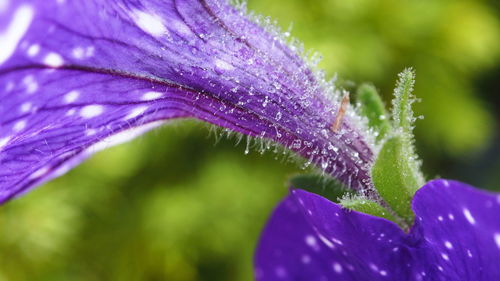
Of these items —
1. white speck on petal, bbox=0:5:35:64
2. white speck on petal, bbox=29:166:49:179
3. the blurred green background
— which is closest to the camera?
white speck on petal, bbox=0:5:35:64

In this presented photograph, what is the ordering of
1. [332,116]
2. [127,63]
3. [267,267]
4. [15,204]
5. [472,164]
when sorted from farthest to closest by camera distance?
[472,164]
[15,204]
[267,267]
[332,116]
[127,63]

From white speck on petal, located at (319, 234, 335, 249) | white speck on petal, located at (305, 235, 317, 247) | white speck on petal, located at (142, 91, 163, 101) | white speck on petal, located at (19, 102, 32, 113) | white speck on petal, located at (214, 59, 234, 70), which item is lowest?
white speck on petal, located at (19, 102, 32, 113)

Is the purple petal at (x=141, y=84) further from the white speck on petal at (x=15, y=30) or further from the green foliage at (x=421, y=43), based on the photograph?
the green foliage at (x=421, y=43)

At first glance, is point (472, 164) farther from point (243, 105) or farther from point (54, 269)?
point (243, 105)

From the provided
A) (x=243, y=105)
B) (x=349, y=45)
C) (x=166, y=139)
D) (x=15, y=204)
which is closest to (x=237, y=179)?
(x=166, y=139)

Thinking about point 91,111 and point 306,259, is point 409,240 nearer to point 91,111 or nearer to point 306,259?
point 306,259

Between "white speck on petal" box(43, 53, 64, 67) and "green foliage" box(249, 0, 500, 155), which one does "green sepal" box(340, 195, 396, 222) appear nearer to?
"white speck on petal" box(43, 53, 64, 67)

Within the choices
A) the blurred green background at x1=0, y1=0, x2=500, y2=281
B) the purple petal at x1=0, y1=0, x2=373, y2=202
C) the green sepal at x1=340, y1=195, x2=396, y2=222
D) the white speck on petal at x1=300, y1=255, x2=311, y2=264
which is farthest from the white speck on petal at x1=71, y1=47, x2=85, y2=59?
the blurred green background at x1=0, y1=0, x2=500, y2=281

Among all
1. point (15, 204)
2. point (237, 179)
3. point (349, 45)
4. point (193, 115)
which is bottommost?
point (193, 115)

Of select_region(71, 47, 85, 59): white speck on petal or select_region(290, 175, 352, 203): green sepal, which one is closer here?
select_region(71, 47, 85, 59): white speck on petal
